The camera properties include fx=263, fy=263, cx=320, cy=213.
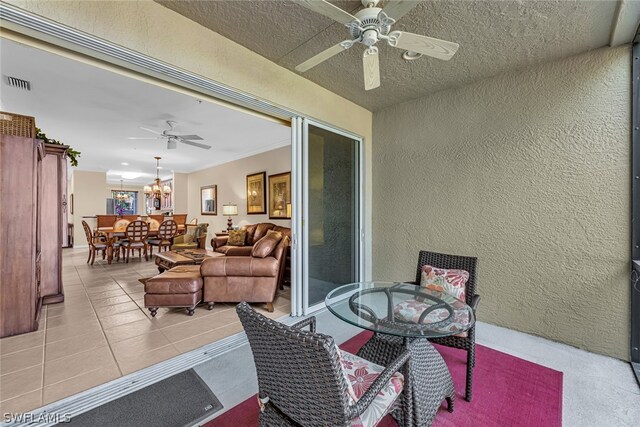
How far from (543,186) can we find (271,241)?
306 centimetres

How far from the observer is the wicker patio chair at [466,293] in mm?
1782

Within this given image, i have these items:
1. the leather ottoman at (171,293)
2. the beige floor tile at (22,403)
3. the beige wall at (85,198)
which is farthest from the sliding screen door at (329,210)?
the beige wall at (85,198)

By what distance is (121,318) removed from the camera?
2996 millimetres

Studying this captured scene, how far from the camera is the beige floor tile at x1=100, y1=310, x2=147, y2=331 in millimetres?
2838

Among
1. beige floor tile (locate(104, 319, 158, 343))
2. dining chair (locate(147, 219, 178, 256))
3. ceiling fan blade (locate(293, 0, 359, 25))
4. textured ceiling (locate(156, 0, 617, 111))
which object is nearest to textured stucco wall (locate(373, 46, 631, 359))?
textured ceiling (locate(156, 0, 617, 111))

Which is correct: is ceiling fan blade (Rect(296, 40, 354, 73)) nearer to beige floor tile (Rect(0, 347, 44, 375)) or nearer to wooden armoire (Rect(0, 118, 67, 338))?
wooden armoire (Rect(0, 118, 67, 338))

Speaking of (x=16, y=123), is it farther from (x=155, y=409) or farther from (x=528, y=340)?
(x=528, y=340)

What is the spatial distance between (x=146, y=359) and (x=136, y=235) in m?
5.12

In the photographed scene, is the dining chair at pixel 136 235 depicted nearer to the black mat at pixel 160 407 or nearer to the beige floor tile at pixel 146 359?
the beige floor tile at pixel 146 359

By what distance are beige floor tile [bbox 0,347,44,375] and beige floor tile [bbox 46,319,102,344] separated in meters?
0.19

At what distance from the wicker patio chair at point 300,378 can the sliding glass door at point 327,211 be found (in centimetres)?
188

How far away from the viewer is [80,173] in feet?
28.1

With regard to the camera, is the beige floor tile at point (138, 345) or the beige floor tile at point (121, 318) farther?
the beige floor tile at point (121, 318)

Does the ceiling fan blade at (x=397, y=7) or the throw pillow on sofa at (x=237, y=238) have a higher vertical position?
the ceiling fan blade at (x=397, y=7)
